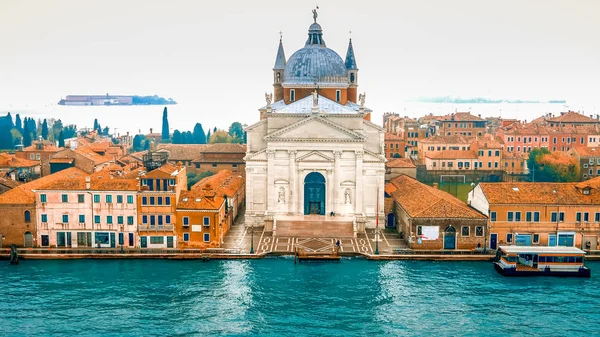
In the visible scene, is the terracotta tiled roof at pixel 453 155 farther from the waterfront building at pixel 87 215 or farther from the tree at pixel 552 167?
the waterfront building at pixel 87 215

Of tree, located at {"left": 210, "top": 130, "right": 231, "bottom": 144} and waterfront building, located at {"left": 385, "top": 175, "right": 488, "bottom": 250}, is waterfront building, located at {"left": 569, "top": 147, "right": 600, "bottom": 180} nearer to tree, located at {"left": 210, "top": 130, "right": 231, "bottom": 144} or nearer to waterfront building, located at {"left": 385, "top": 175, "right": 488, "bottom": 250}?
waterfront building, located at {"left": 385, "top": 175, "right": 488, "bottom": 250}

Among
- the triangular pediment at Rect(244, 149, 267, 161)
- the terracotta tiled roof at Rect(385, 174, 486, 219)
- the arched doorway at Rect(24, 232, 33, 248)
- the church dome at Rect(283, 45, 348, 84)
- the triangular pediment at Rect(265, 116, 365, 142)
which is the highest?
the church dome at Rect(283, 45, 348, 84)

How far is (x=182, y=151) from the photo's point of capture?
84750 millimetres

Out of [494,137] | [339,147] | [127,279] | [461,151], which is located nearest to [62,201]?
[127,279]

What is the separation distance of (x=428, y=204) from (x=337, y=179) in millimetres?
8152

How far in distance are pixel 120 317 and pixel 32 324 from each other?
4.40m

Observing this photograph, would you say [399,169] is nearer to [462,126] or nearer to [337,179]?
[337,179]

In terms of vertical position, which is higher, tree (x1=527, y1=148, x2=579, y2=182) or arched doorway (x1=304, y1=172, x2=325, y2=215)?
tree (x1=527, y1=148, x2=579, y2=182)

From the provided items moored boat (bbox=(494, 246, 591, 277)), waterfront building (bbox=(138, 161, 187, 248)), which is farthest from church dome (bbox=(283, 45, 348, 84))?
moored boat (bbox=(494, 246, 591, 277))

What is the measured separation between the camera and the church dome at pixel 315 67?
6266 cm

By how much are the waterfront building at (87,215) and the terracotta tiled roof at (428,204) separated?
20.3 meters

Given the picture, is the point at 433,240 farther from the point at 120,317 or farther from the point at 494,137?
the point at 494,137

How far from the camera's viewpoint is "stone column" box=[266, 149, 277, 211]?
5462cm

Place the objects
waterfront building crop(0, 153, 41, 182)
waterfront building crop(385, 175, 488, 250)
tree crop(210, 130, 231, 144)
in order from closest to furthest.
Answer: waterfront building crop(385, 175, 488, 250), waterfront building crop(0, 153, 41, 182), tree crop(210, 130, 231, 144)
